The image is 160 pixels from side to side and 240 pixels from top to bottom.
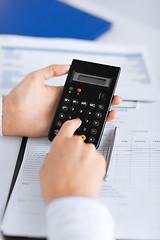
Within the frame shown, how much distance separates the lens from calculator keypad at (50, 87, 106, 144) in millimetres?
508

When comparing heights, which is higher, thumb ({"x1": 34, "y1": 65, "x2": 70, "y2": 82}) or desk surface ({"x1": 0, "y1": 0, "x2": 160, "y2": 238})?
desk surface ({"x1": 0, "y1": 0, "x2": 160, "y2": 238})

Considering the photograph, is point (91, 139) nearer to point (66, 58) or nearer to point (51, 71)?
point (51, 71)

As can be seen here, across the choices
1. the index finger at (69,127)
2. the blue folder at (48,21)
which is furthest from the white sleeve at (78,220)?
the blue folder at (48,21)

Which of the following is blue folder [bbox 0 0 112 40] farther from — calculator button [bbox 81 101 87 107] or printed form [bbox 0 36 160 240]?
calculator button [bbox 81 101 87 107]

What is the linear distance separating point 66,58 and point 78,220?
43cm

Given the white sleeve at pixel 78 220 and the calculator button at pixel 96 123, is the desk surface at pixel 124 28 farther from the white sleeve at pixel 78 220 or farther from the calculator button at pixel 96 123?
the white sleeve at pixel 78 220


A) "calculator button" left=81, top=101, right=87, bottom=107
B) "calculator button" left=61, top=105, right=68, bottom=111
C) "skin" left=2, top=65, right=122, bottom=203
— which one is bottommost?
"skin" left=2, top=65, right=122, bottom=203

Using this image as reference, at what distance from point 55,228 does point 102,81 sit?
10.7 inches

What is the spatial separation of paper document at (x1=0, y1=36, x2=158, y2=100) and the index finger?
0.55ft

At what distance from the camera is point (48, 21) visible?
2.67ft

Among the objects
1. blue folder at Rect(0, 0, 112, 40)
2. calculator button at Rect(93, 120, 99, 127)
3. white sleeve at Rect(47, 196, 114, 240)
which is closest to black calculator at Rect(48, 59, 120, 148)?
calculator button at Rect(93, 120, 99, 127)

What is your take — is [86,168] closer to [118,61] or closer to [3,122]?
[3,122]

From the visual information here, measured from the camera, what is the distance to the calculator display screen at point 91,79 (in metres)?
0.54

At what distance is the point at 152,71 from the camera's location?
681 millimetres
